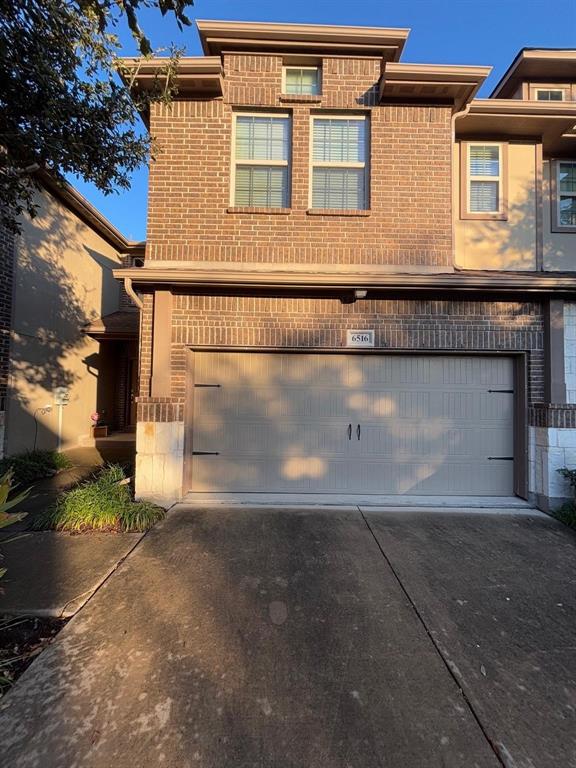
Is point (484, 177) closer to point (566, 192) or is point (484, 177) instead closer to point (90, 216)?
point (566, 192)

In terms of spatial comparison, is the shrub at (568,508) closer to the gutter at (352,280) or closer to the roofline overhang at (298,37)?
the gutter at (352,280)

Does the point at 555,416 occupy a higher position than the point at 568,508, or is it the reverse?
the point at 555,416

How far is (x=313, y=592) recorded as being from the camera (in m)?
3.42

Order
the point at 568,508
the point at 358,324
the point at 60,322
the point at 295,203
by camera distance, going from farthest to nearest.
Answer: the point at 60,322 → the point at 295,203 → the point at 358,324 → the point at 568,508

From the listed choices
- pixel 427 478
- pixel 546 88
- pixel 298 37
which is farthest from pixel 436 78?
pixel 427 478

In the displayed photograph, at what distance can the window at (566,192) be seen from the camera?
7.00 m

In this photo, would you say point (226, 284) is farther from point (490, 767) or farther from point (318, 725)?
point (490, 767)

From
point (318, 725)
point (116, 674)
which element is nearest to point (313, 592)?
point (318, 725)

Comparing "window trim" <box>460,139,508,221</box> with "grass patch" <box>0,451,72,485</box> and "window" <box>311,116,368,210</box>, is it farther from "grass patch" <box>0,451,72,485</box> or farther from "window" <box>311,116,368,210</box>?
"grass patch" <box>0,451,72,485</box>

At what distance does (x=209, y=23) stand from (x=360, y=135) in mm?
2730

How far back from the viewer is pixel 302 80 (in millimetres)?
6422

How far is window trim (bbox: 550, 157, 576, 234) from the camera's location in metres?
6.90

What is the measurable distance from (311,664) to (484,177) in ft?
24.3

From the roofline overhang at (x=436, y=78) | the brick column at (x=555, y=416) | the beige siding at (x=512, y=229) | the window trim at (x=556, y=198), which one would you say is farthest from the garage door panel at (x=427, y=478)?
the roofline overhang at (x=436, y=78)
